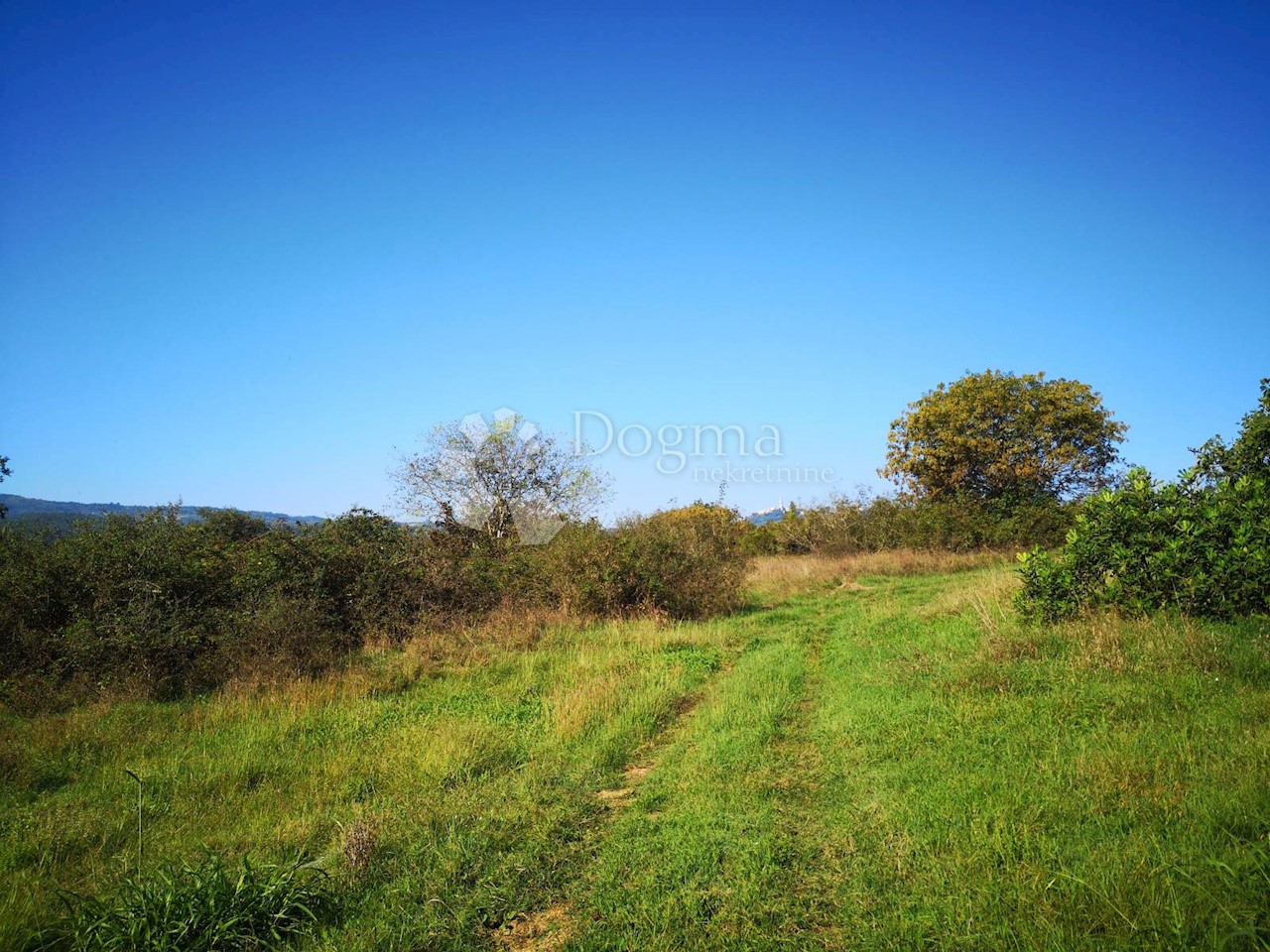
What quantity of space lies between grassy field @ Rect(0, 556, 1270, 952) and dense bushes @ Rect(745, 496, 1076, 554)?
19.7 metres

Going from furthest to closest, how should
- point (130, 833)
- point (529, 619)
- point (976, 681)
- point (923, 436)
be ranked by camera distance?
point (923, 436) → point (529, 619) → point (976, 681) → point (130, 833)

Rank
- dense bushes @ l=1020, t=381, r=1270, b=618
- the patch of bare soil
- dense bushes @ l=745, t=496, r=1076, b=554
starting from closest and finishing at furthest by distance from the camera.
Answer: the patch of bare soil, dense bushes @ l=1020, t=381, r=1270, b=618, dense bushes @ l=745, t=496, r=1076, b=554

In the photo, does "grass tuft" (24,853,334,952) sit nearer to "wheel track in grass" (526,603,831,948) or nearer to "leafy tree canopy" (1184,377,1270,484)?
"wheel track in grass" (526,603,831,948)

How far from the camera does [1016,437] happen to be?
30016 mm

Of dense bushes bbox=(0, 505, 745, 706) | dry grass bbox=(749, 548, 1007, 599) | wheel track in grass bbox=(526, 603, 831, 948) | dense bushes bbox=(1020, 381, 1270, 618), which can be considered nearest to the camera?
wheel track in grass bbox=(526, 603, 831, 948)

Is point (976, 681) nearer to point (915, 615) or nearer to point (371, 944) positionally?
point (915, 615)

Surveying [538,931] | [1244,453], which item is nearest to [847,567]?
[1244,453]

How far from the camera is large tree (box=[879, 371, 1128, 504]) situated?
2955 centimetres

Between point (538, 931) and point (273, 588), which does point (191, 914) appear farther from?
point (273, 588)

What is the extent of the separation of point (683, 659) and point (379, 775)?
5.45 meters

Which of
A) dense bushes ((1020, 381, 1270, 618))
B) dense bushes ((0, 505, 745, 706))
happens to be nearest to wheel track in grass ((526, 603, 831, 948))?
dense bushes ((1020, 381, 1270, 618))

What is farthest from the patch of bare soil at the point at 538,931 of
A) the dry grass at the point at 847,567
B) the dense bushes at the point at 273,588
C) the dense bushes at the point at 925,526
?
the dense bushes at the point at 925,526

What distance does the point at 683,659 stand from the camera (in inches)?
413

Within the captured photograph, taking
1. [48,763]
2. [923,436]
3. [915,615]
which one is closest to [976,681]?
[915,615]
